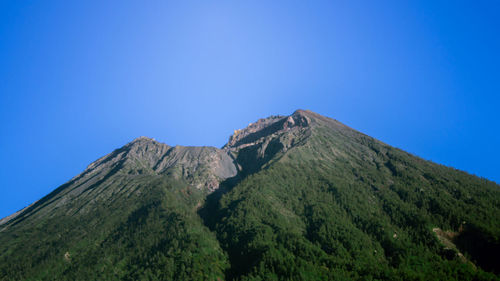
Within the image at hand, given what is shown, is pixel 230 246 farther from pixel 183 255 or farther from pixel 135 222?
pixel 135 222

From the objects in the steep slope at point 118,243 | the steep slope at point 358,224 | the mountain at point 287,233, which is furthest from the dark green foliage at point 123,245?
the steep slope at point 358,224

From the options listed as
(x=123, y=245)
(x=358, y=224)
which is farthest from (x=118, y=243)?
(x=358, y=224)

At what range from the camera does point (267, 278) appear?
325 feet

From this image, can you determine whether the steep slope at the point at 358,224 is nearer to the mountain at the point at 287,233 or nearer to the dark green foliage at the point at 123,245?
the mountain at the point at 287,233

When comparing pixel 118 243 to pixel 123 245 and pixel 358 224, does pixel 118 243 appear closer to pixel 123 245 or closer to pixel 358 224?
pixel 123 245

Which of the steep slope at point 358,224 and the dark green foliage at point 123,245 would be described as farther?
the dark green foliage at point 123,245

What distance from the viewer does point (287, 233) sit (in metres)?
125

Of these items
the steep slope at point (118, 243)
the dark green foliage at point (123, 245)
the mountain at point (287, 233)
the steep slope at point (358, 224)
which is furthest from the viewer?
the steep slope at point (118, 243)

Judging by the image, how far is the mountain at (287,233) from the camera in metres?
106

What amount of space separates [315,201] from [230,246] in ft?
197

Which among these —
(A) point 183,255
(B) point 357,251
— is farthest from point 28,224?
(B) point 357,251

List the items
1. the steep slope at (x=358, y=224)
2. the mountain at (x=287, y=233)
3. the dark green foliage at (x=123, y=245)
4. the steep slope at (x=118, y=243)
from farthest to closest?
the steep slope at (x=118, y=243)
the dark green foliage at (x=123, y=245)
the mountain at (x=287, y=233)
the steep slope at (x=358, y=224)

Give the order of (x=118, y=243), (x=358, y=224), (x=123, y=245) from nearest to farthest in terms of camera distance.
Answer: (x=358, y=224) < (x=123, y=245) < (x=118, y=243)

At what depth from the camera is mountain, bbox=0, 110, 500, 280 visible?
346ft
